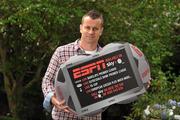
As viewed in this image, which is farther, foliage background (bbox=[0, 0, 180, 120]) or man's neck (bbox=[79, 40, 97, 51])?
foliage background (bbox=[0, 0, 180, 120])

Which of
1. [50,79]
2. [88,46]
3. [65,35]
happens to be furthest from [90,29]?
[65,35]

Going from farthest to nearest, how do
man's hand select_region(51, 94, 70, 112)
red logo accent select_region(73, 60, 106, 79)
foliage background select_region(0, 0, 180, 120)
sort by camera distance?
foliage background select_region(0, 0, 180, 120), red logo accent select_region(73, 60, 106, 79), man's hand select_region(51, 94, 70, 112)

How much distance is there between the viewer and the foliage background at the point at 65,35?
5.82m

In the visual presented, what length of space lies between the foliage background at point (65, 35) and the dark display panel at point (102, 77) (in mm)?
1701

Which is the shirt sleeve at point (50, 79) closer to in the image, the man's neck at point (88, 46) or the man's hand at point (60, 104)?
the man's hand at point (60, 104)

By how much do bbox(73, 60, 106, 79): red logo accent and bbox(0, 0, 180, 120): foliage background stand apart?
71.7 inches

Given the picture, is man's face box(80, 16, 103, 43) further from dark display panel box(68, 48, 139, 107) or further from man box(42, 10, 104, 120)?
dark display panel box(68, 48, 139, 107)

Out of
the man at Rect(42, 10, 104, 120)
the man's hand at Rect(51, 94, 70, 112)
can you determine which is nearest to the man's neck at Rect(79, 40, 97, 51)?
the man at Rect(42, 10, 104, 120)

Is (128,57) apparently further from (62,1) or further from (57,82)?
(62,1)

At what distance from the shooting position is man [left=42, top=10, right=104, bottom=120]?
3.50 m

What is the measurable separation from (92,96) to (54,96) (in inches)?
10.6

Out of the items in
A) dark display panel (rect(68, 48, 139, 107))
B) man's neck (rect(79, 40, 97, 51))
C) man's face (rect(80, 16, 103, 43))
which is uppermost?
man's face (rect(80, 16, 103, 43))

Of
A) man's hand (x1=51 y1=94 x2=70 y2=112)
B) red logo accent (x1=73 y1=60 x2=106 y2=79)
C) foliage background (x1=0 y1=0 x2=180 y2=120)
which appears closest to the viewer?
man's hand (x1=51 y1=94 x2=70 y2=112)

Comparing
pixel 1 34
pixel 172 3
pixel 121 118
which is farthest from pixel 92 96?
pixel 121 118
